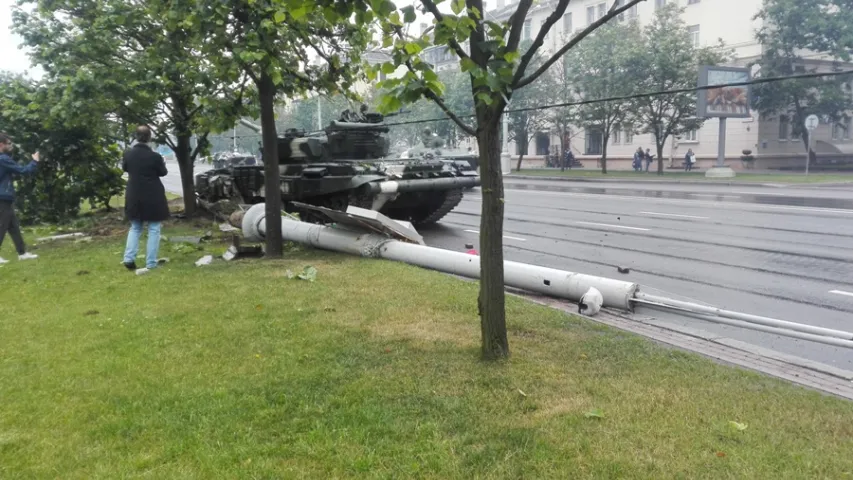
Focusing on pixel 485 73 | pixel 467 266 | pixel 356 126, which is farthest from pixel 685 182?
pixel 485 73

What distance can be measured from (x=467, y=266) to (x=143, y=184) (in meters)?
4.06

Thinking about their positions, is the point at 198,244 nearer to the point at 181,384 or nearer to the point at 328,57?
the point at 328,57

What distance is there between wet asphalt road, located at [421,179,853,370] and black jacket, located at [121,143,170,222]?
4898 mm

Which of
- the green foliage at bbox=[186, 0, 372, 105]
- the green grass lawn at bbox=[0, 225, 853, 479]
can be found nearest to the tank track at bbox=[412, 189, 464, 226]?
the green foliage at bbox=[186, 0, 372, 105]

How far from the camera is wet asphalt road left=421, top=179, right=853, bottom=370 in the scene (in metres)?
7.04

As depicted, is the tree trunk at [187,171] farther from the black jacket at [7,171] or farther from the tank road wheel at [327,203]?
the black jacket at [7,171]

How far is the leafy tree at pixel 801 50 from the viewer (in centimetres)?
3516

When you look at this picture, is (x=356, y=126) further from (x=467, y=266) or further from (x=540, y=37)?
(x=540, y=37)

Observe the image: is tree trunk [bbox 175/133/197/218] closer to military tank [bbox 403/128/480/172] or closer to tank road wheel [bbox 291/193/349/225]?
tank road wheel [bbox 291/193/349/225]

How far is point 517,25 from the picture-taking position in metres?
4.62

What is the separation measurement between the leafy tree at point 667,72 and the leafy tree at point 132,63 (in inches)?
1038

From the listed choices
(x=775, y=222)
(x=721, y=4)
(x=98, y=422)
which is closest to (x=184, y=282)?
(x=98, y=422)

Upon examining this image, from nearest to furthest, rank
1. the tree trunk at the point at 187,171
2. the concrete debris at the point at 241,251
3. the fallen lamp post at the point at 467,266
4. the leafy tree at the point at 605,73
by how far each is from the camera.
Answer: the fallen lamp post at the point at 467,266, the concrete debris at the point at 241,251, the tree trunk at the point at 187,171, the leafy tree at the point at 605,73

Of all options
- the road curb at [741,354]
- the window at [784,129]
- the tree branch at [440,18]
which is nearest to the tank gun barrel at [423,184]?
the road curb at [741,354]
